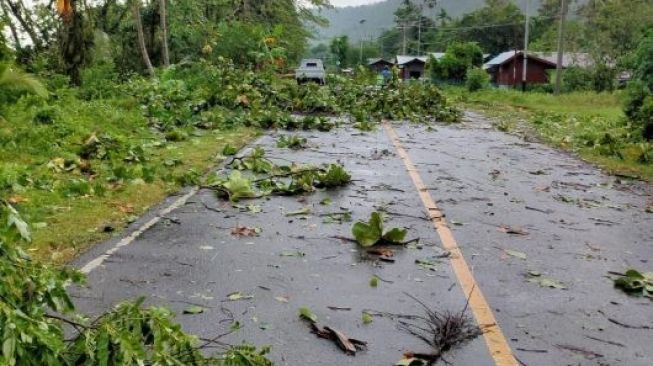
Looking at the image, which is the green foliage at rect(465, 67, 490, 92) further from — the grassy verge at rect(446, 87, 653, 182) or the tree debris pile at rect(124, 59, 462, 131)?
the tree debris pile at rect(124, 59, 462, 131)

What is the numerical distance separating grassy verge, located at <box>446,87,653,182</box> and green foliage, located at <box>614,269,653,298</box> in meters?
6.75

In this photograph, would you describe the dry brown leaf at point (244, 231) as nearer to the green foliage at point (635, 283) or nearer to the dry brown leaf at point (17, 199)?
the dry brown leaf at point (17, 199)

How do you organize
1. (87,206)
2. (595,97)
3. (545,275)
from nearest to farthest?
1. (545,275)
2. (87,206)
3. (595,97)

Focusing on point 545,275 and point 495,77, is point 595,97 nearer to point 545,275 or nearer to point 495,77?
point 545,275

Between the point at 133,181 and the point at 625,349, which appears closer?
the point at 625,349

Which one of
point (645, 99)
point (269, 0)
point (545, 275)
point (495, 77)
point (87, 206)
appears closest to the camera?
point (545, 275)

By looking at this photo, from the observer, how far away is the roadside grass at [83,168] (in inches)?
279

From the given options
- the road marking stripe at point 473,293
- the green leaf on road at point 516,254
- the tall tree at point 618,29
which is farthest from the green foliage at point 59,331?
the tall tree at point 618,29

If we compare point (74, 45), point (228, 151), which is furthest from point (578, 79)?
point (228, 151)

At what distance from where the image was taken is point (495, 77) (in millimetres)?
76875

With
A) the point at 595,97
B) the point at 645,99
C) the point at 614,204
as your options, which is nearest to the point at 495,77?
the point at 595,97

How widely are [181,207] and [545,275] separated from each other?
175 inches

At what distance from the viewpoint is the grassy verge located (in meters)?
13.7

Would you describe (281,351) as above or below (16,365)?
below
